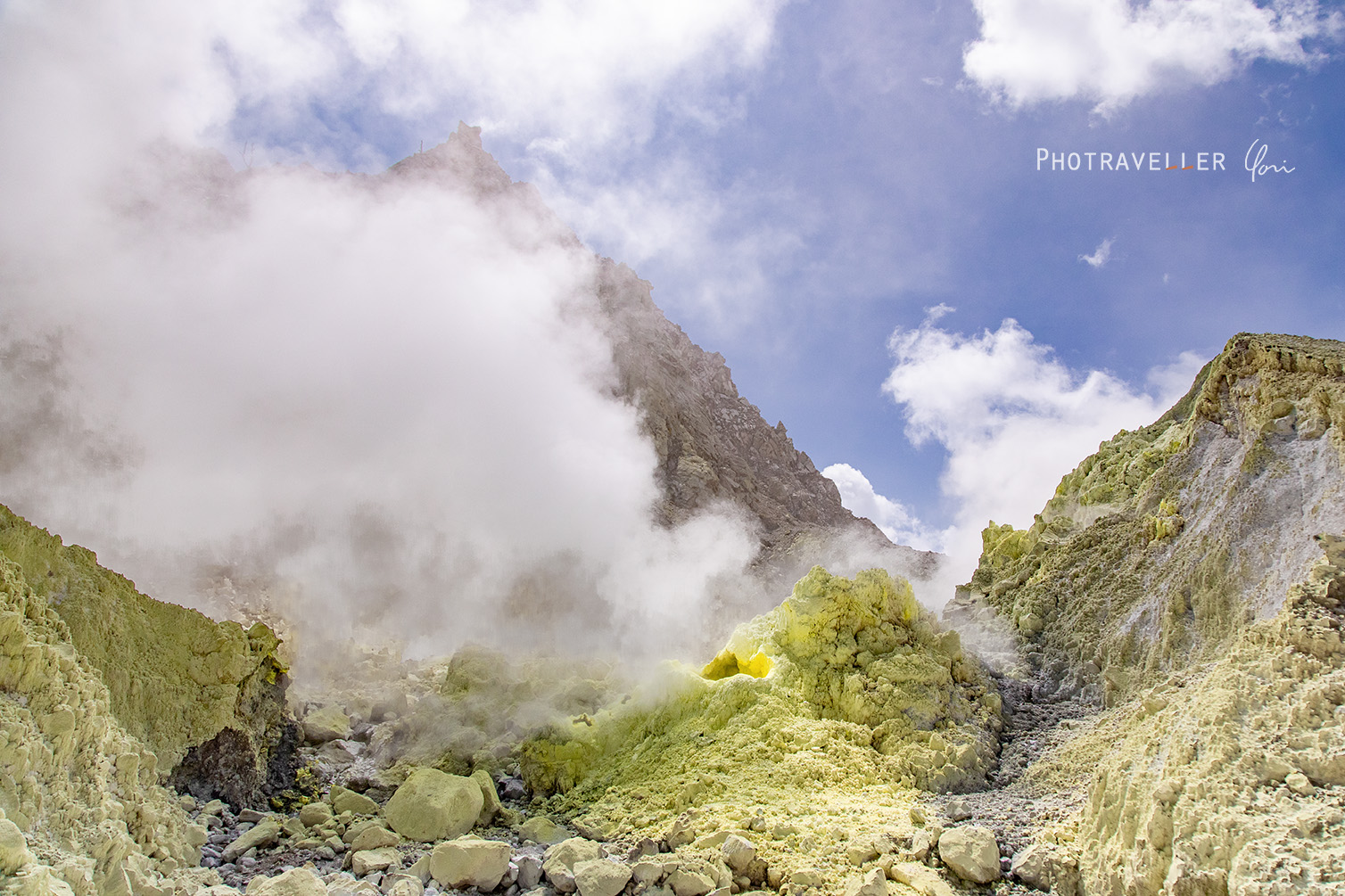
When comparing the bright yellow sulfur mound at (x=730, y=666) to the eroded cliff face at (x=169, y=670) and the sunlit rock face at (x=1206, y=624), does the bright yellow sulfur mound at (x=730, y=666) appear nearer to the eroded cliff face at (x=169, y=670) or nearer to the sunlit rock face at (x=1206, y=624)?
the sunlit rock face at (x=1206, y=624)

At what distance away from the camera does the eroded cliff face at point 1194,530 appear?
9461 millimetres

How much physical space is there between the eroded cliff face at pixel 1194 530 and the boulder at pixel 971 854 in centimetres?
467

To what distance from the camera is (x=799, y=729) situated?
1007cm

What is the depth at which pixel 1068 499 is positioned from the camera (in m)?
17.1

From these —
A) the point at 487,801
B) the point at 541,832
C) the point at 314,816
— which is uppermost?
the point at 487,801

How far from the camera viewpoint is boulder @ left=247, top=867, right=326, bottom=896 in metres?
5.91

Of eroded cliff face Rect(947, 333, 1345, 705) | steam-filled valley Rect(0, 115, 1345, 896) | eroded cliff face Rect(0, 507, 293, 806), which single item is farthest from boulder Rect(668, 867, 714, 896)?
eroded cliff face Rect(947, 333, 1345, 705)

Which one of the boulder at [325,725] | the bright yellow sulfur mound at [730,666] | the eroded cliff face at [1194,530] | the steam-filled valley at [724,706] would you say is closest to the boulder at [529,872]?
the steam-filled valley at [724,706]

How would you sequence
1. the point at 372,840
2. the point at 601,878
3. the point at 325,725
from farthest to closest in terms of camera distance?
1. the point at 325,725
2. the point at 372,840
3. the point at 601,878

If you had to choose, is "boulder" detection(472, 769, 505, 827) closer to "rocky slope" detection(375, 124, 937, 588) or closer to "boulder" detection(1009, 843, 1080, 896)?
"boulder" detection(1009, 843, 1080, 896)

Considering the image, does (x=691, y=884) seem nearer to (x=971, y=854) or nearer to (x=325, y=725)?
(x=971, y=854)

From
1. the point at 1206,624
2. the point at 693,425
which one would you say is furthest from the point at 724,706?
the point at 693,425

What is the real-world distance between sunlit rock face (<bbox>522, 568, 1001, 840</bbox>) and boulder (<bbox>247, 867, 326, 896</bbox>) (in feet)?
11.3

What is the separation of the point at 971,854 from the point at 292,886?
18.9 feet
